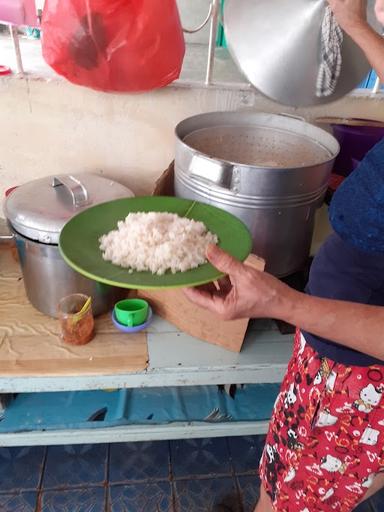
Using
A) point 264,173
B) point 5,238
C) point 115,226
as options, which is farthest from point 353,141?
point 5,238

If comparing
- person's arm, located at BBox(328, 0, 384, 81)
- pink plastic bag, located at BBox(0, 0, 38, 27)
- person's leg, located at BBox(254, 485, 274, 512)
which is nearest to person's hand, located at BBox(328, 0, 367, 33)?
person's arm, located at BBox(328, 0, 384, 81)

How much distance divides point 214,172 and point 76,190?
38 cm

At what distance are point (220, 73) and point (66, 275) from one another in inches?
37.1

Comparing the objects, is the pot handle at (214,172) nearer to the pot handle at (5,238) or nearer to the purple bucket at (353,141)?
the purple bucket at (353,141)

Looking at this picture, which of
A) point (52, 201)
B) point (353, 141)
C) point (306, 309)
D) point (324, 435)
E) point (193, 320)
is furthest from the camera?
point (353, 141)

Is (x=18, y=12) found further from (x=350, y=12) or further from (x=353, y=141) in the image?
(x=353, y=141)

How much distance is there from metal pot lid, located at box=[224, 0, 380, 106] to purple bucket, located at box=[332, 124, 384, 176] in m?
0.15

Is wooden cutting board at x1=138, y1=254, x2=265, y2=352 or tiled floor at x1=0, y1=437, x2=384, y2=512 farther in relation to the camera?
tiled floor at x1=0, y1=437, x2=384, y2=512

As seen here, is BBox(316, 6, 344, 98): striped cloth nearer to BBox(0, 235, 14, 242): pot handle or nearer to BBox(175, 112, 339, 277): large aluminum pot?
BBox(175, 112, 339, 277): large aluminum pot

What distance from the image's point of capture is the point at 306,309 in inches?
28.0

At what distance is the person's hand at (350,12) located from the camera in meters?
1.02

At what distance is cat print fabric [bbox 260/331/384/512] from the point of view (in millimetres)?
880

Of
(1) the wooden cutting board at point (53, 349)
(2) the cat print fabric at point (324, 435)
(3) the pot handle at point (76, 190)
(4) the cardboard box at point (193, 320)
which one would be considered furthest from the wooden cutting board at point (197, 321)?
(3) the pot handle at point (76, 190)

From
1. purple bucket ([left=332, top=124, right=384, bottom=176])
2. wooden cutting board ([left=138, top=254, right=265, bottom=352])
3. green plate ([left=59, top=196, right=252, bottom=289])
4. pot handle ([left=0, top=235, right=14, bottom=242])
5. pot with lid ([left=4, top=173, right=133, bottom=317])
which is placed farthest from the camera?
pot handle ([left=0, top=235, right=14, bottom=242])
